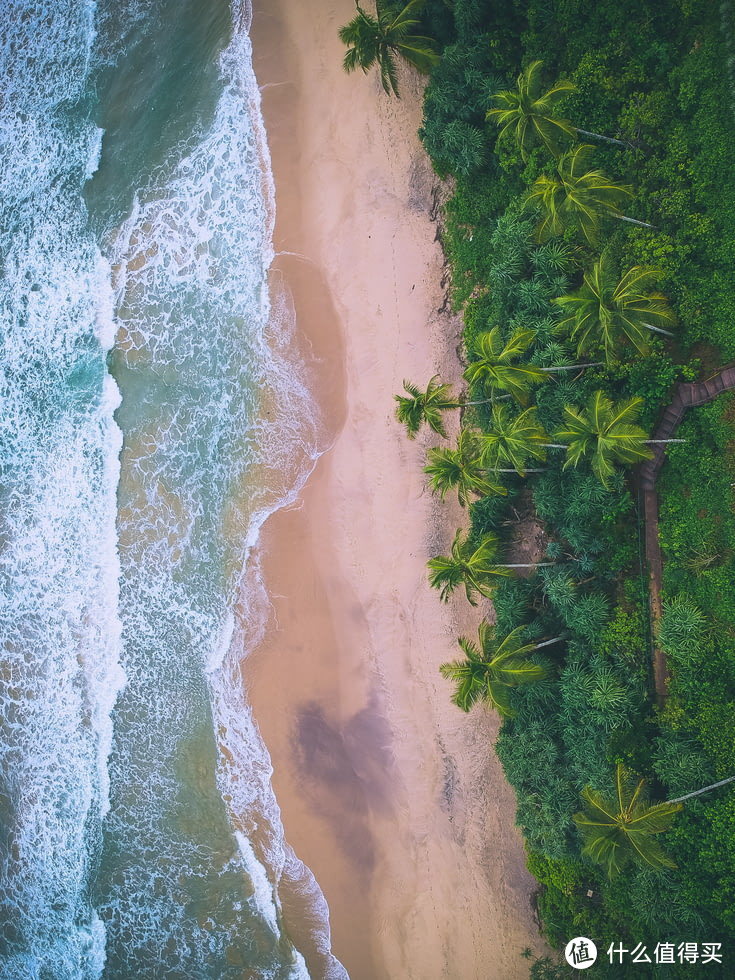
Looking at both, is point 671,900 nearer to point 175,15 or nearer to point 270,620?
point 270,620

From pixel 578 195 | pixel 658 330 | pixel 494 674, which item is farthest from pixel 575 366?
pixel 494 674

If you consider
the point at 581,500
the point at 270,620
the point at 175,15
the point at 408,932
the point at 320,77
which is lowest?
the point at 408,932

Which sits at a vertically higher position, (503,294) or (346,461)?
(503,294)

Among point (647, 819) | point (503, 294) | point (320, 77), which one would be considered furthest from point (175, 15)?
point (647, 819)

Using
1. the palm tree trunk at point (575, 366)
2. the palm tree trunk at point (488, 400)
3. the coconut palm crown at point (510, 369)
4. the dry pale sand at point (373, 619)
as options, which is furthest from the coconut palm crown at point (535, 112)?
the palm tree trunk at point (488, 400)

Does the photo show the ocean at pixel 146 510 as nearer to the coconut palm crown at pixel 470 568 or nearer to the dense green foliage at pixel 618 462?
the coconut palm crown at pixel 470 568

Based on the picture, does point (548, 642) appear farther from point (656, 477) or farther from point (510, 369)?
point (510, 369)

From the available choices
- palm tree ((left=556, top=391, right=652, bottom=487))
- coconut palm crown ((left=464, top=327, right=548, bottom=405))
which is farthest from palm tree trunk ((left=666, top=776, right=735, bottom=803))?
coconut palm crown ((left=464, top=327, right=548, bottom=405))
